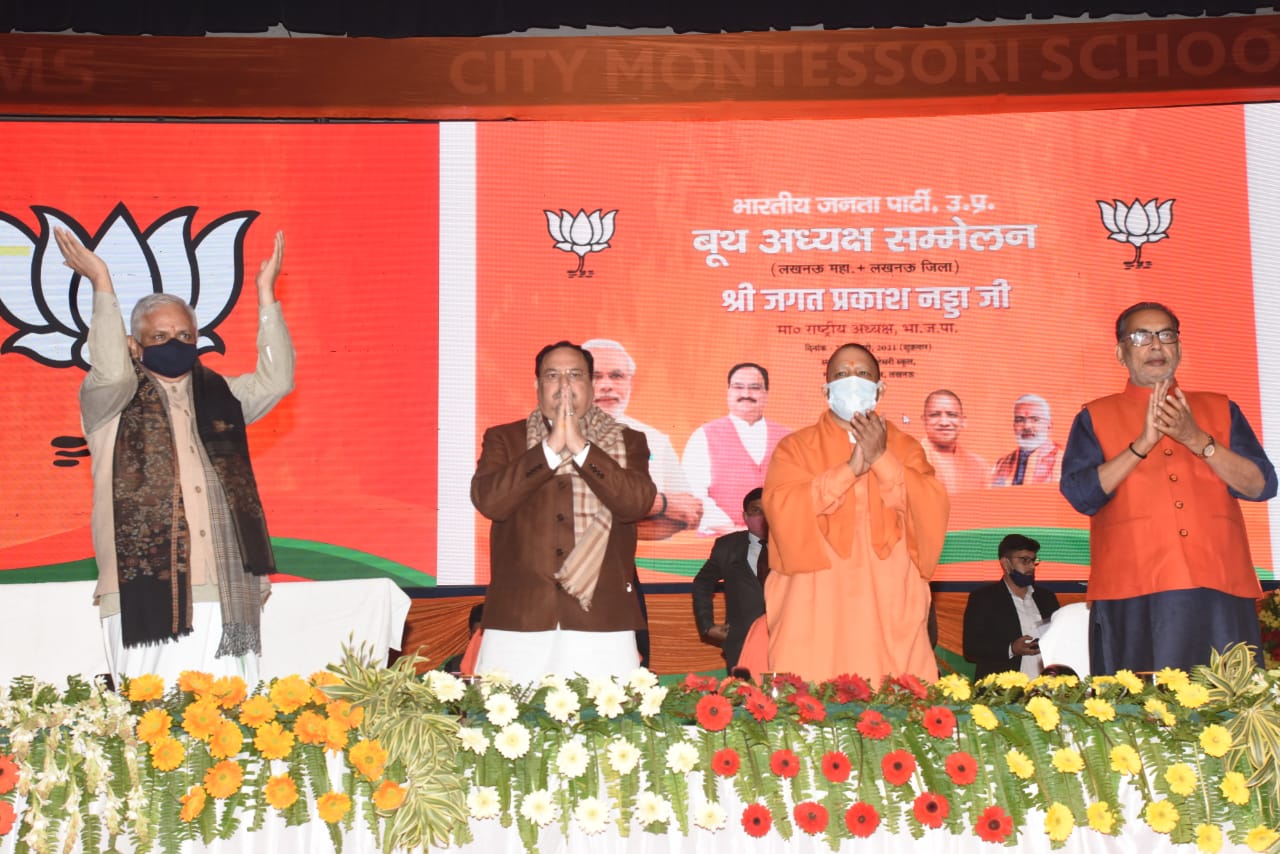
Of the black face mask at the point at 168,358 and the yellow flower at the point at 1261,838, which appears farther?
the black face mask at the point at 168,358

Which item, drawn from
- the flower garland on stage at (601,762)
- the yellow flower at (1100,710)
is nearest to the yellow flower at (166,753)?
the flower garland on stage at (601,762)

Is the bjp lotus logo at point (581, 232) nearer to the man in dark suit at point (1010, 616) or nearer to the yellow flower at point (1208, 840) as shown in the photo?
the man in dark suit at point (1010, 616)

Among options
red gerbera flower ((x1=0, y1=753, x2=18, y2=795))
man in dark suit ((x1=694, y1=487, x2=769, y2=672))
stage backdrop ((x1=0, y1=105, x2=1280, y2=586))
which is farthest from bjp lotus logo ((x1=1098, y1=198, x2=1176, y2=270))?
red gerbera flower ((x1=0, y1=753, x2=18, y2=795))

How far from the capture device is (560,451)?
13.0 feet

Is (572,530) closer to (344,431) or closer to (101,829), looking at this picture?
(101,829)

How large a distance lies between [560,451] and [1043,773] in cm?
178

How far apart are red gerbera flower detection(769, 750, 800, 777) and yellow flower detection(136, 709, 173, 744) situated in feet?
3.63

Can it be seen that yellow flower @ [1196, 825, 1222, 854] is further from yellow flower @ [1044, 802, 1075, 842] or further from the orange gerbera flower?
the orange gerbera flower

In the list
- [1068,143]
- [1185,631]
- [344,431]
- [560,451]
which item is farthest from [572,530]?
[1068,143]

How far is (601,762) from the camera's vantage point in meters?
2.56

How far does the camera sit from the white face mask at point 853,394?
3.79m

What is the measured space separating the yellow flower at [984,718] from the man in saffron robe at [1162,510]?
1.38m

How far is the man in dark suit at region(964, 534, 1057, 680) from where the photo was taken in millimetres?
5289

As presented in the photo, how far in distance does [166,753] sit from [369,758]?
0.36 metres
